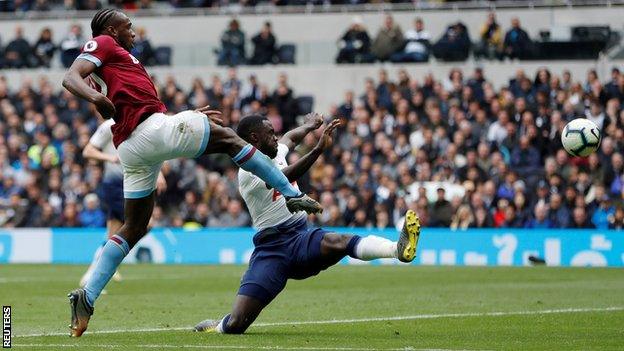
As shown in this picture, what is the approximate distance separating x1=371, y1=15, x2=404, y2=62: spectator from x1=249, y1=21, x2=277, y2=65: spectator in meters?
2.57

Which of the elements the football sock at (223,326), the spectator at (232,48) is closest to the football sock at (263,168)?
the football sock at (223,326)

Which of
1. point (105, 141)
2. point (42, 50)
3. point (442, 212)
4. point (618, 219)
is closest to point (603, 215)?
point (618, 219)

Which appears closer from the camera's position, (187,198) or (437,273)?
(437,273)

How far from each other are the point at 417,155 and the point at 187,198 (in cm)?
477

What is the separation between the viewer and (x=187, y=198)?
28094 mm

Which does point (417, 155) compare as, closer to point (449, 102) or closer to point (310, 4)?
point (449, 102)

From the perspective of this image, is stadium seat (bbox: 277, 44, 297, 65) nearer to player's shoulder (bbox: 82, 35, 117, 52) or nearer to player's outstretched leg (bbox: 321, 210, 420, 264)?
player's outstretched leg (bbox: 321, 210, 420, 264)

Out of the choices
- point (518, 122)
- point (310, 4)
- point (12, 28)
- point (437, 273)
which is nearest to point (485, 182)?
point (518, 122)

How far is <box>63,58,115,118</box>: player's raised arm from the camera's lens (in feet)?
34.5

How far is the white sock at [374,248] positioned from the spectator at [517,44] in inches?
739

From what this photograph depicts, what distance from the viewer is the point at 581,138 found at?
1473 centimetres

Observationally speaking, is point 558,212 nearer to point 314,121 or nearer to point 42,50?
point 314,121

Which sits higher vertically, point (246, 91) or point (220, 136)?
point (220, 136)

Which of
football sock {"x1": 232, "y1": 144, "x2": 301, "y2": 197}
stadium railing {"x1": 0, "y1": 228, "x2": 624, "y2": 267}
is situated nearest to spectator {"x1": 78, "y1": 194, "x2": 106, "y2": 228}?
stadium railing {"x1": 0, "y1": 228, "x2": 624, "y2": 267}
